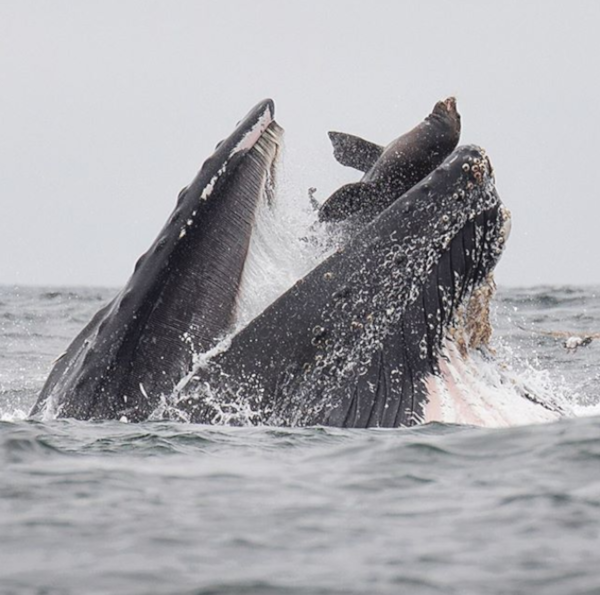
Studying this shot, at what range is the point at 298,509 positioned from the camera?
5.51 metres

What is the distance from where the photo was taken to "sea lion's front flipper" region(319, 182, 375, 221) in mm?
7523

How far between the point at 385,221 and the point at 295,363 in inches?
35.9

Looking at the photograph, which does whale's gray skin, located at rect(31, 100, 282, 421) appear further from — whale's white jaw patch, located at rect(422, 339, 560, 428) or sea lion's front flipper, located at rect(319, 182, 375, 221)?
whale's white jaw patch, located at rect(422, 339, 560, 428)

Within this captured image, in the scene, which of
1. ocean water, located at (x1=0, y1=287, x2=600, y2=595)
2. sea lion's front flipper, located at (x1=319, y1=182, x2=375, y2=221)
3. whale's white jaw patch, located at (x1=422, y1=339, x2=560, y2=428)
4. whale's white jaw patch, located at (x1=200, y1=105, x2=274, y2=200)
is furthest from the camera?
sea lion's front flipper, located at (x1=319, y1=182, x2=375, y2=221)

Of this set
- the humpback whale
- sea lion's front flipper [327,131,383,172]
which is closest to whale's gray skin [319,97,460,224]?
the humpback whale

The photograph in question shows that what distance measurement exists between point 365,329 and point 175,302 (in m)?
1.02

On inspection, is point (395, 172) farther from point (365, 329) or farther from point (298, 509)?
point (298, 509)

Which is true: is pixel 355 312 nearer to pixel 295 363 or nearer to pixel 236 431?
pixel 295 363

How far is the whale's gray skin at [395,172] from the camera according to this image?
755 cm

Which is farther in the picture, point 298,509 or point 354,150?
point 354,150

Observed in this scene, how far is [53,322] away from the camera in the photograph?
84.4 feet

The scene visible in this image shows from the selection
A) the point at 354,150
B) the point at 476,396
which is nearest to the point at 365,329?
the point at 476,396

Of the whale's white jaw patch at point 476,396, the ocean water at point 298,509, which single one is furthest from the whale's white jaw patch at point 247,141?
the whale's white jaw patch at point 476,396

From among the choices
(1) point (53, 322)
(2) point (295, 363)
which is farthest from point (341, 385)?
(1) point (53, 322)
